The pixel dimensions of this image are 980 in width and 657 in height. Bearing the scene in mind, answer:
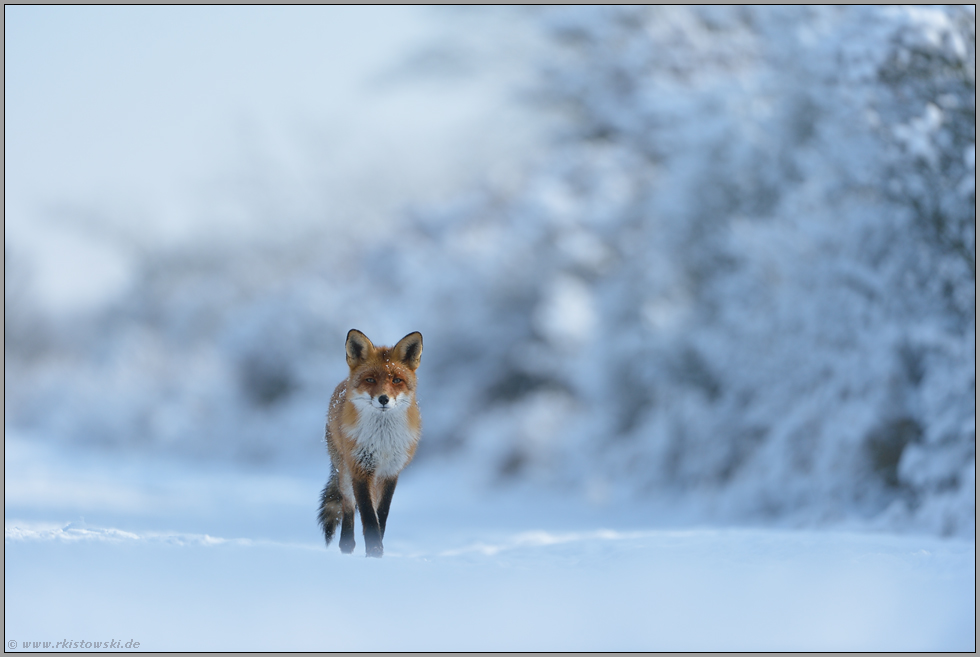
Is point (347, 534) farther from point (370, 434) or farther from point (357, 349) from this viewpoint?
point (357, 349)

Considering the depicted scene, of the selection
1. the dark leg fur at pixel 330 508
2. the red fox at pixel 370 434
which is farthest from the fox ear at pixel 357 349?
the dark leg fur at pixel 330 508

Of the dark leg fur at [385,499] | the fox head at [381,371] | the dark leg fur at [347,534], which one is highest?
the fox head at [381,371]

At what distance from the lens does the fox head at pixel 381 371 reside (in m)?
2.70

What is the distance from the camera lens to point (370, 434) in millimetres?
2863

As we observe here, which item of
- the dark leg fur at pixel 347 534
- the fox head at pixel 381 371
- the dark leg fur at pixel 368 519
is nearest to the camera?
the fox head at pixel 381 371

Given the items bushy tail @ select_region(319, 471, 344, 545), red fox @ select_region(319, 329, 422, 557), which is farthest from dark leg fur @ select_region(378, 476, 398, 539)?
bushy tail @ select_region(319, 471, 344, 545)

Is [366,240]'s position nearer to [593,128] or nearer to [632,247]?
[593,128]

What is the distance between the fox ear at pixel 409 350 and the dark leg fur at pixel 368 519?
421 millimetres

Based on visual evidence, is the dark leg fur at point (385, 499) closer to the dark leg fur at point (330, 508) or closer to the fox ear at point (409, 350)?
the dark leg fur at point (330, 508)

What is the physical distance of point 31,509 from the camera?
313 inches

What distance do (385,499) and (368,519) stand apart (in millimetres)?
132

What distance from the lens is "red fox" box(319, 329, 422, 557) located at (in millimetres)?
2738

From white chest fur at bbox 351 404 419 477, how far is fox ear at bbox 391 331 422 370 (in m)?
0.17

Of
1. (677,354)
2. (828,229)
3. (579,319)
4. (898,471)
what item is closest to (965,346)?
(898,471)
